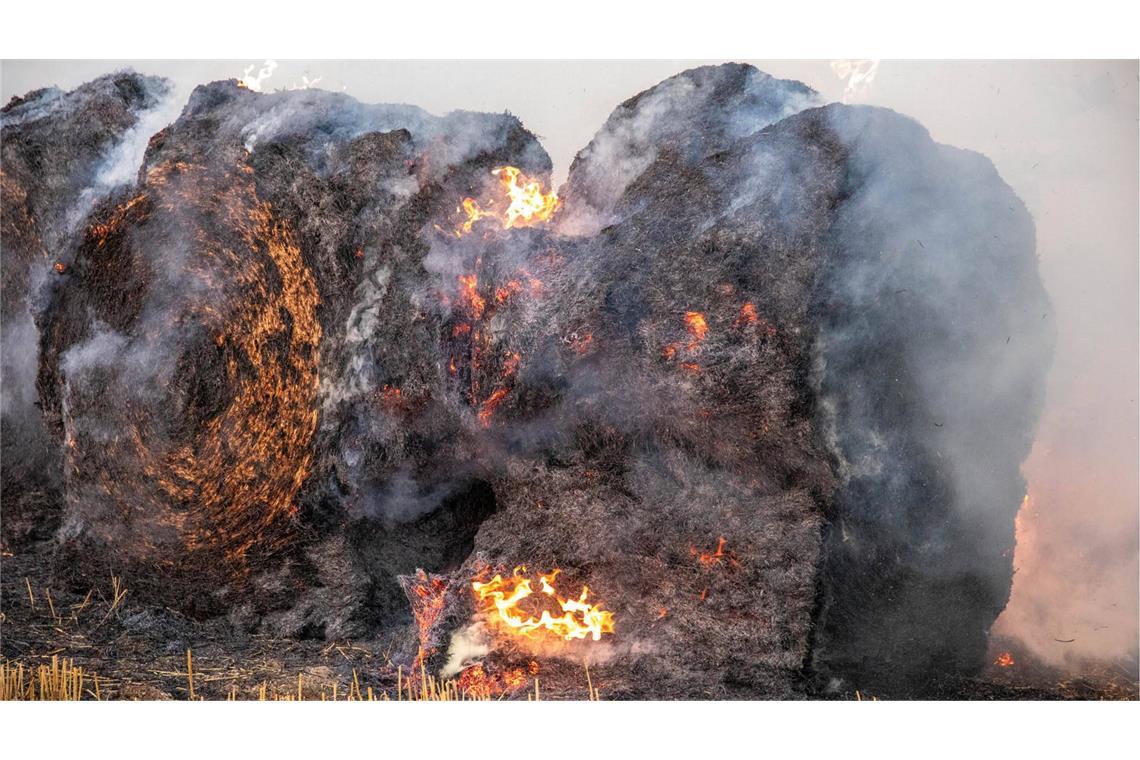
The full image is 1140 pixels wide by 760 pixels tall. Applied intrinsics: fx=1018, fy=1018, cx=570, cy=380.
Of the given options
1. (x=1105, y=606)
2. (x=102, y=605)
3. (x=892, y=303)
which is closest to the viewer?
(x=892, y=303)

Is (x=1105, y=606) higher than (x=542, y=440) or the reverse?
the reverse

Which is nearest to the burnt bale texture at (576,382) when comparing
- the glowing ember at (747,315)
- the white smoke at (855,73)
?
the glowing ember at (747,315)

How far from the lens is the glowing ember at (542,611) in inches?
170

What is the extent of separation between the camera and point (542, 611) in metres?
4.34

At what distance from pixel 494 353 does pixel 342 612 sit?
150 cm

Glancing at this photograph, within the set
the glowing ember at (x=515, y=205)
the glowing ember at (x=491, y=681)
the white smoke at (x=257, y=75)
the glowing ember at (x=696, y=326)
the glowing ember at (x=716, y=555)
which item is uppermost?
the white smoke at (x=257, y=75)

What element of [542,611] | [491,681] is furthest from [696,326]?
[491,681]

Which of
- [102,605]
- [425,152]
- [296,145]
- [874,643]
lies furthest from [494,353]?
[102,605]

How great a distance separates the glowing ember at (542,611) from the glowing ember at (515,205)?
1515mm

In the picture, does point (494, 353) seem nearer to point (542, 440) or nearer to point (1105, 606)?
point (542, 440)

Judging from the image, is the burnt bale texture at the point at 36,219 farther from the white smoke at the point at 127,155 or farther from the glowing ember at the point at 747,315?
the glowing ember at the point at 747,315

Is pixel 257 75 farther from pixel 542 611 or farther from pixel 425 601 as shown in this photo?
pixel 542 611

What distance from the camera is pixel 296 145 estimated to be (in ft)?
15.4

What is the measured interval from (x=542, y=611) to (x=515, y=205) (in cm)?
177
